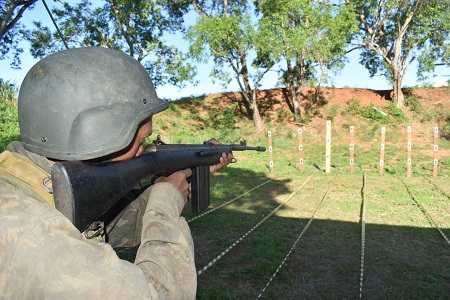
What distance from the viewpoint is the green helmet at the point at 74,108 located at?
1542 mm

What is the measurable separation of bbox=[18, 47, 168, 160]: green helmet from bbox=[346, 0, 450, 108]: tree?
22640 mm

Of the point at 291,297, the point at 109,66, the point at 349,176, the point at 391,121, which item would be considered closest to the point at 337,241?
the point at 291,297

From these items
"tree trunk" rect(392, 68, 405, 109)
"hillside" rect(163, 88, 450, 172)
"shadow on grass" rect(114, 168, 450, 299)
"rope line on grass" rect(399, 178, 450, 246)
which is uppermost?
"tree trunk" rect(392, 68, 405, 109)

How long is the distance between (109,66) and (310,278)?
10.9ft

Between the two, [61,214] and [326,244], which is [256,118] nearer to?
[326,244]

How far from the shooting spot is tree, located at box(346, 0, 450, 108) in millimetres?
21156

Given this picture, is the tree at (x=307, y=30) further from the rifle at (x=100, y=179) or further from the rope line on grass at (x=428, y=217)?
the rifle at (x=100, y=179)

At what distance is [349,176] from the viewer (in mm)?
11102

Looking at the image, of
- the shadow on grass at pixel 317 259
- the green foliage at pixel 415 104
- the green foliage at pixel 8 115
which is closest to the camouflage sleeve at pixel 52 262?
the shadow on grass at pixel 317 259

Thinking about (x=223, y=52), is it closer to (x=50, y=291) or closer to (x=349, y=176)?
(x=349, y=176)

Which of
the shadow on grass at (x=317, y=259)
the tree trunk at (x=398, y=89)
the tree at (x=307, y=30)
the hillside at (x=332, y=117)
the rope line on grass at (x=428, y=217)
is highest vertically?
the tree at (x=307, y=30)

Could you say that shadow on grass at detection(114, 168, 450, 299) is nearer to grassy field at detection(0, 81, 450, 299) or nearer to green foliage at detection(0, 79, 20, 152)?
grassy field at detection(0, 81, 450, 299)

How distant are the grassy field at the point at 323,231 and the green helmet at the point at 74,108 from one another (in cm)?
228

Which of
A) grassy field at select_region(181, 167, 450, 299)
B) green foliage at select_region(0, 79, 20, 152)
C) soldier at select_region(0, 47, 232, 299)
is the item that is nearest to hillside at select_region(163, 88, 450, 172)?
green foliage at select_region(0, 79, 20, 152)
